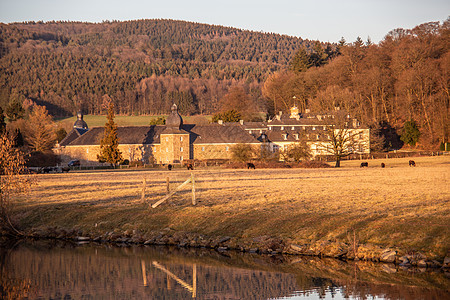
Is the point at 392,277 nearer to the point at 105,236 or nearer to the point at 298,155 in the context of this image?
the point at 105,236

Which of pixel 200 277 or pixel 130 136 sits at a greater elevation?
pixel 130 136

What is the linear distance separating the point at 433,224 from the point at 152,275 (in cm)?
998

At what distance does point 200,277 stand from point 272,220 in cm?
557

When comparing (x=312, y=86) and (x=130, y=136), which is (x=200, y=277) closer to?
(x=130, y=136)

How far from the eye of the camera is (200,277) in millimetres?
17734

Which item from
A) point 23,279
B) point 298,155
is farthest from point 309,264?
point 298,155

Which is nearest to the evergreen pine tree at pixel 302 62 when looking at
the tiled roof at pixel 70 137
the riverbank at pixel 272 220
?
the tiled roof at pixel 70 137

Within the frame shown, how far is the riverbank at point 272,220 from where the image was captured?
18969 millimetres

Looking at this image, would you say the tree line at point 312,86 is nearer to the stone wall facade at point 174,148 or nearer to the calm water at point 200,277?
the stone wall facade at point 174,148

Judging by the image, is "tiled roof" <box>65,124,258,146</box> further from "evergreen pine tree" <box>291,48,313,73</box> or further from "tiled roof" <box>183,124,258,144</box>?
"evergreen pine tree" <box>291,48,313,73</box>

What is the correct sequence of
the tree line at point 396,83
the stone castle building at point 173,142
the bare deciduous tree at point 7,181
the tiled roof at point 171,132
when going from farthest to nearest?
the tiled roof at point 171,132
the stone castle building at point 173,142
the tree line at point 396,83
the bare deciduous tree at point 7,181

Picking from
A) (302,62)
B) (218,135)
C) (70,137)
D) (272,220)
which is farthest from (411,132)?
(272,220)

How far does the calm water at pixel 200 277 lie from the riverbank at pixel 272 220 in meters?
0.77

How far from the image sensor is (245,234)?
21.8 meters
